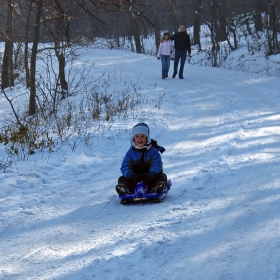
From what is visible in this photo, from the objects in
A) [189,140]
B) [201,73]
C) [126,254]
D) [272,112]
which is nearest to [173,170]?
[189,140]

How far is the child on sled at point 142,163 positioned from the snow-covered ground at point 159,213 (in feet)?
0.95

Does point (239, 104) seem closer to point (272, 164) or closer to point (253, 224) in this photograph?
point (272, 164)

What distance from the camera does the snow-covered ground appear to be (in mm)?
3527

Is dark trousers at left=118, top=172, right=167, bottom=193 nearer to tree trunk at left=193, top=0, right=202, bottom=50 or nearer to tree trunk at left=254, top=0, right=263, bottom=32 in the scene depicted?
tree trunk at left=193, top=0, right=202, bottom=50

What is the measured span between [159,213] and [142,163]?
3.52 ft

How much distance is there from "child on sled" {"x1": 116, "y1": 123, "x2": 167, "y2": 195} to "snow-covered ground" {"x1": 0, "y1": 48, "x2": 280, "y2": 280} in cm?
29

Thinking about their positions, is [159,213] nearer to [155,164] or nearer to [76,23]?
[155,164]

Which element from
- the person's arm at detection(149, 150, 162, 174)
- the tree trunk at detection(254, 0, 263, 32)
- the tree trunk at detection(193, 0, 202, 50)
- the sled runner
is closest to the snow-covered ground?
the sled runner

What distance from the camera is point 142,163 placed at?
5691mm

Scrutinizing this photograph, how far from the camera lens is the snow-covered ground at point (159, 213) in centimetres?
353

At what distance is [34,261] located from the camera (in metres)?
3.70

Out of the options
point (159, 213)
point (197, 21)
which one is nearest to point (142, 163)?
point (159, 213)

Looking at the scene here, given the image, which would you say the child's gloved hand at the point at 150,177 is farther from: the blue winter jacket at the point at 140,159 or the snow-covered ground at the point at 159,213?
the snow-covered ground at the point at 159,213

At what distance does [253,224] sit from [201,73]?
1571cm
